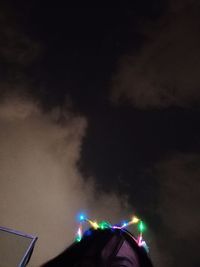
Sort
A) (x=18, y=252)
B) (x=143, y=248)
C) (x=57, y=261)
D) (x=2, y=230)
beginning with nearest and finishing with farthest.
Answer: (x=57, y=261)
(x=143, y=248)
(x=2, y=230)
(x=18, y=252)

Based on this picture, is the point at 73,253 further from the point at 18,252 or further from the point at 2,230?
the point at 18,252

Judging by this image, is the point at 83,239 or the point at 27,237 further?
the point at 27,237

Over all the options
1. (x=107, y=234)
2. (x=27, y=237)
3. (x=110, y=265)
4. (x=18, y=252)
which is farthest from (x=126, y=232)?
(x=18, y=252)

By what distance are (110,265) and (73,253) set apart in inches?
16.8

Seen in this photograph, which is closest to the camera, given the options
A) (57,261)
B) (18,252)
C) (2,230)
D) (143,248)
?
(57,261)

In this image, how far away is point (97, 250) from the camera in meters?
3.79

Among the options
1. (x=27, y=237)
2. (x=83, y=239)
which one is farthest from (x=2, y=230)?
(x=83, y=239)

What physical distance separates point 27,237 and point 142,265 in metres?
3.91

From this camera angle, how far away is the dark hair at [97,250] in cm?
363

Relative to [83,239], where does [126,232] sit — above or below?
above

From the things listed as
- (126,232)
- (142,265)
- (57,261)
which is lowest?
(57,261)

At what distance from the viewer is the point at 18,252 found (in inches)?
A: 293

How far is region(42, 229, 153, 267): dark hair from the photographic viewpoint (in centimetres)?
363

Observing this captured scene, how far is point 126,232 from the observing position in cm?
406
